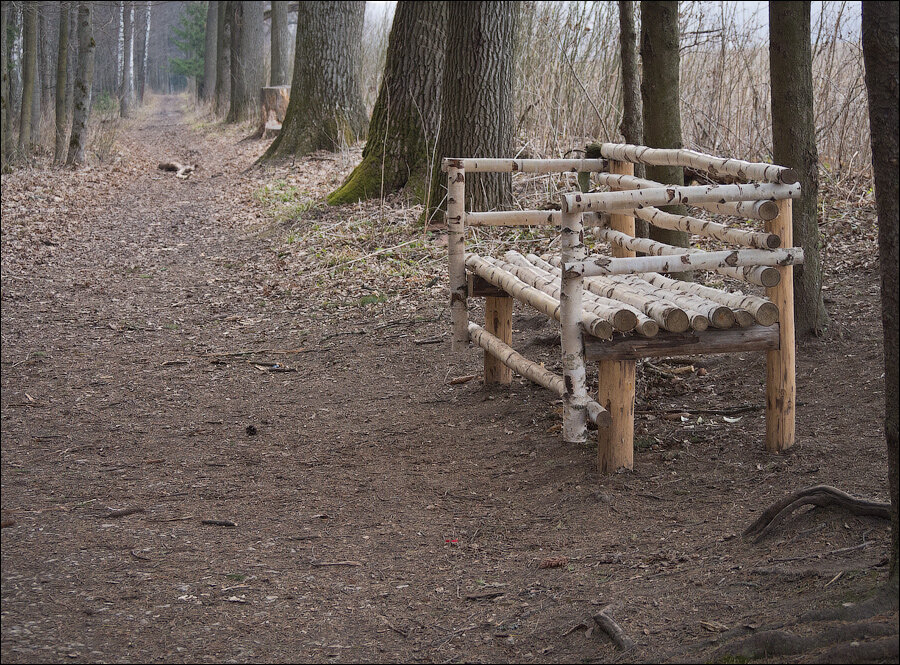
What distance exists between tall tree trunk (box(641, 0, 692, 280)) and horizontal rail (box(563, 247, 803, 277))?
3.66ft

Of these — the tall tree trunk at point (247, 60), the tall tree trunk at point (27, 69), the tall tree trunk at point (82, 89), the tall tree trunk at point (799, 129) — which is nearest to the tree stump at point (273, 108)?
the tall tree trunk at point (82, 89)

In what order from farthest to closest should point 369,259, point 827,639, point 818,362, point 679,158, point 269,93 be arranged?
point 269,93
point 369,259
point 818,362
point 679,158
point 827,639

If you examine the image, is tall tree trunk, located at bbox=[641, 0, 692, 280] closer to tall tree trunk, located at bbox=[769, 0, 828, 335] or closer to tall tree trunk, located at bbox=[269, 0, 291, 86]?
tall tree trunk, located at bbox=[769, 0, 828, 335]

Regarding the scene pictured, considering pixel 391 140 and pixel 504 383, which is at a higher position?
pixel 391 140

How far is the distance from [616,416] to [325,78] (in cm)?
964

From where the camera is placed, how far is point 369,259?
248 inches

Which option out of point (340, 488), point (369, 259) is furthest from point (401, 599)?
point (369, 259)

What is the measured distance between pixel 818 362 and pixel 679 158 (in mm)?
1194

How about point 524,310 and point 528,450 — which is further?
point 524,310

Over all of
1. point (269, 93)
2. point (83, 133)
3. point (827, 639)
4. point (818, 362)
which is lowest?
point (827, 639)

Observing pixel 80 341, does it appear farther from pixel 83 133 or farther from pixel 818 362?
pixel 83 133

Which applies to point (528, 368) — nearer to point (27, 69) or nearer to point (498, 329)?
point (498, 329)

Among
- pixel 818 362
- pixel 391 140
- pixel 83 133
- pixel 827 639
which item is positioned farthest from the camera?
pixel 83 133

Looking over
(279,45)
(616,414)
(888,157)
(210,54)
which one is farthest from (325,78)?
(210,54)
